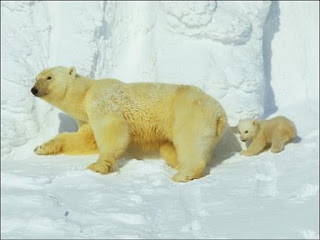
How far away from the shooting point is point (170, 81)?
6.36 metres

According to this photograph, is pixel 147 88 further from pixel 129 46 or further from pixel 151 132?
pixel 129 46

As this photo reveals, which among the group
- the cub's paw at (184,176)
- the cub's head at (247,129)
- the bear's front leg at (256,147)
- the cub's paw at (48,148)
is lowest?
the cub's paw at (48,148)

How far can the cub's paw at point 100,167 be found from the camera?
495 centimetres

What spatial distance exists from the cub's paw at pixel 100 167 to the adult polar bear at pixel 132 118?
0.07 feet

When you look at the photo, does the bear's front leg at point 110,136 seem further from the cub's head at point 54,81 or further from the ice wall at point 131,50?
the ice wall at point 131,50

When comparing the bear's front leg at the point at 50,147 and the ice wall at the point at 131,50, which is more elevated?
the ice wall at the point at 131,50

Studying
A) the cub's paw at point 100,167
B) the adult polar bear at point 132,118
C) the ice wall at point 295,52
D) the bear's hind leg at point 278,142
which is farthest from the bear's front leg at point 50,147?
the ice wall at point 295,52

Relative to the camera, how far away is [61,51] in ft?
21.4

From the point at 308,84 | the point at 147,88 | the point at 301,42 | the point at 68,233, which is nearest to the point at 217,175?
the point at 147,88

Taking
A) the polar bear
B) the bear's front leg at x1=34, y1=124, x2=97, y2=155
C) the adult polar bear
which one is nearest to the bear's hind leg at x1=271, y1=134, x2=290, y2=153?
the polar bear

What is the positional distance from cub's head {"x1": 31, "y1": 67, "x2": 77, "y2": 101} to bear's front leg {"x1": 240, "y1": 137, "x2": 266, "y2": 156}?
195cm

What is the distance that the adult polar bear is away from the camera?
209 inches

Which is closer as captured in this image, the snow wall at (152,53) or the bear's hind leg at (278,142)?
the bear's hind leg at (278,142)

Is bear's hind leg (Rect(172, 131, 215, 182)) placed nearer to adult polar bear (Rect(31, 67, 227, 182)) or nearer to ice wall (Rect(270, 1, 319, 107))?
adult polar bear (Rect(31, 67, 227, 182))
